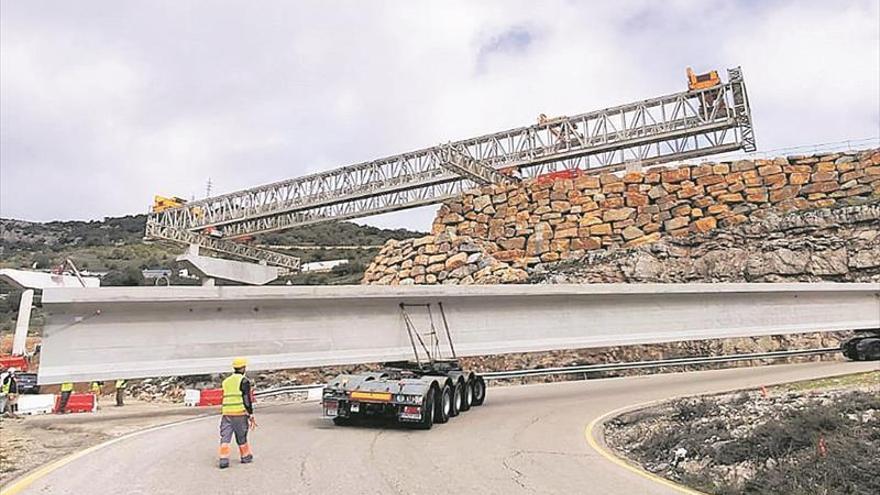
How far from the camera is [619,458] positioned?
9258mm

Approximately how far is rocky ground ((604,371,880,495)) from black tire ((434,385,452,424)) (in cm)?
325

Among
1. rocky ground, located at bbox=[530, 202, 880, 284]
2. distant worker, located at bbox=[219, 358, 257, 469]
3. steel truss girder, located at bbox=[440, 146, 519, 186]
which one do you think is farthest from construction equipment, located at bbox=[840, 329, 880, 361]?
distant worker, located at bbox=[219, 358, 257, 469]

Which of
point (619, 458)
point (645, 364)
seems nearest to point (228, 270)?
point (645, 364)

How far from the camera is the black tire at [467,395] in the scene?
47.6ft

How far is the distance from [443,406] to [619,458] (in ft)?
14.4

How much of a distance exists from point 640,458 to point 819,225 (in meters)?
20.0

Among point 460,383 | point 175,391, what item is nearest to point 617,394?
point 460,383

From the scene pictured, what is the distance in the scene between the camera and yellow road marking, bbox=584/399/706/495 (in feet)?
24.3

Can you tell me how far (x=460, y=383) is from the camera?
1438 cm

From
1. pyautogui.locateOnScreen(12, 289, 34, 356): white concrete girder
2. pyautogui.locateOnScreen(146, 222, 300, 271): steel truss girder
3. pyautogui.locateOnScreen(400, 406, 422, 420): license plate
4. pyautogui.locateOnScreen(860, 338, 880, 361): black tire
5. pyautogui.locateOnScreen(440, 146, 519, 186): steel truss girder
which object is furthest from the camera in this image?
pyautogui.locateOnScreen(146, 222, 300, 271): steel truss girder

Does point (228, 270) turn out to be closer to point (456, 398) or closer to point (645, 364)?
point (645, 364)

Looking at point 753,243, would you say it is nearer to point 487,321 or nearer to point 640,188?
point 640,188

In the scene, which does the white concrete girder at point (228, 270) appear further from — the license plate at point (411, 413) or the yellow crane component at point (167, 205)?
the license plate at point (411, 413)

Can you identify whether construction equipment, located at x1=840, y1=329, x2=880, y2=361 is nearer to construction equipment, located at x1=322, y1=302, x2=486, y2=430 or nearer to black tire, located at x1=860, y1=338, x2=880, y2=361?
black tire, located at x1=860, y1=338, x2=880, y2=361
